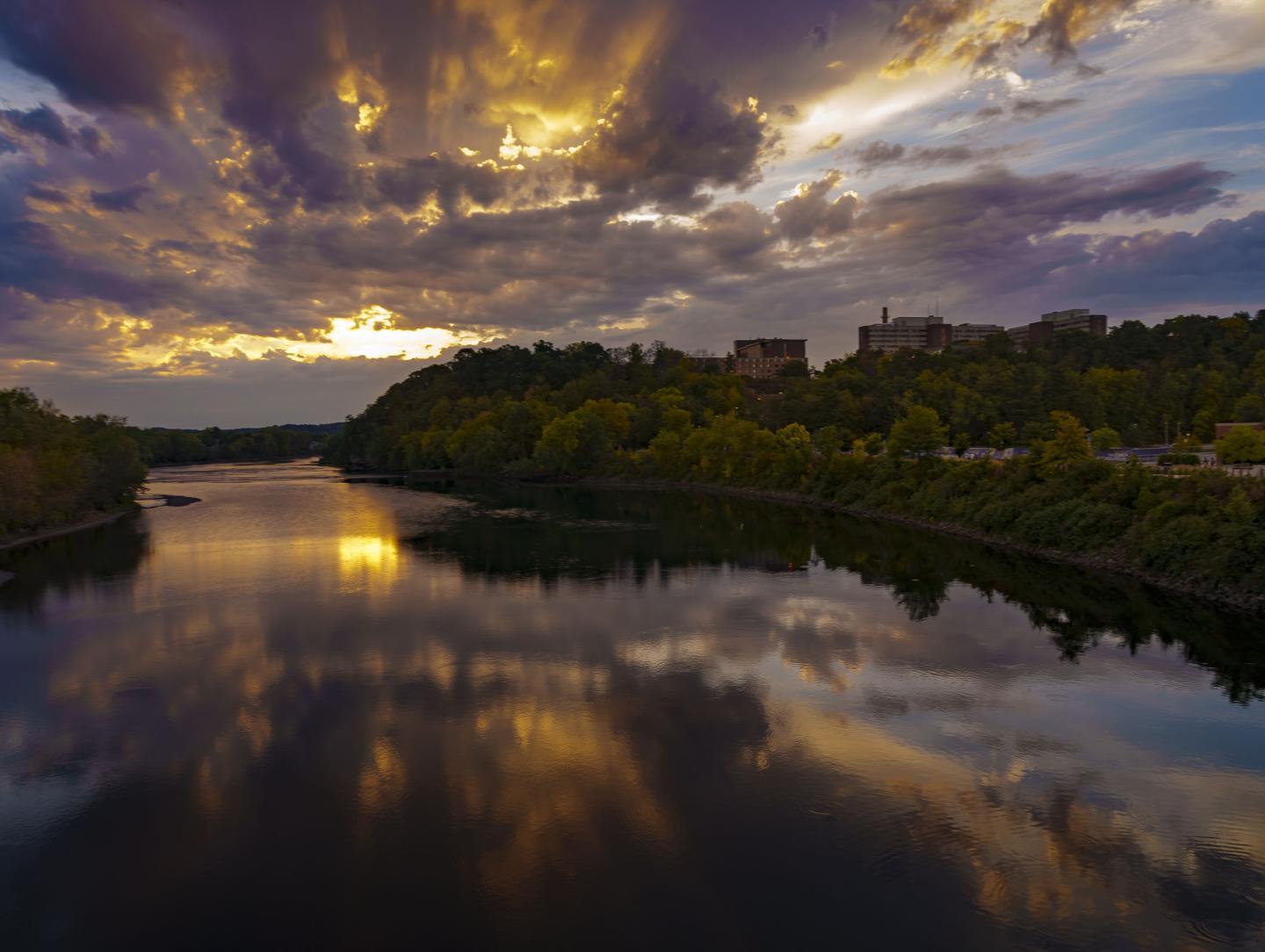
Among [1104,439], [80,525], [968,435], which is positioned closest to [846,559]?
[1104,439]

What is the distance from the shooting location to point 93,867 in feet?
52.4

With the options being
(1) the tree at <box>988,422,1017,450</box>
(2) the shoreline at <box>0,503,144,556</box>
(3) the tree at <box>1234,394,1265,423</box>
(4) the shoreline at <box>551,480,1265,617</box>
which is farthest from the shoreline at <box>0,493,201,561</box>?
(3) the tree at <box>1234,394,1265,423</box>

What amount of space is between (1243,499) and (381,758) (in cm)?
4021

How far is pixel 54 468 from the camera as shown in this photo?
7412 cm

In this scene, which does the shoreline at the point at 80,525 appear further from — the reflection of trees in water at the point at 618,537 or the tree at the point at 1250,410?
the tree at the point at 1250,410

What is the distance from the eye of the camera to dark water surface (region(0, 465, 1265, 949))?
14.3m

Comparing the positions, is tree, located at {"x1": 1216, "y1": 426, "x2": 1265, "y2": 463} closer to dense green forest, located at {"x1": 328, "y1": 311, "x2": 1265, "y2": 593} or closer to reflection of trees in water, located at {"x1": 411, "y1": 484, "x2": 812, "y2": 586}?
dense green forest, located at {"x1": 328, "y1": 311, "x2": 1265, "y2": 593}

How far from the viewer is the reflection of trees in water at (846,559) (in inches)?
1249

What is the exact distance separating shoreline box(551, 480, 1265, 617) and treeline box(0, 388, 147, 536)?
243 ft

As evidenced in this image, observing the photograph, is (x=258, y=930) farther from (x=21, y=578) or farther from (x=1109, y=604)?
(x=21, y=578)

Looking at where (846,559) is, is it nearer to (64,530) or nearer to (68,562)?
(68,562)

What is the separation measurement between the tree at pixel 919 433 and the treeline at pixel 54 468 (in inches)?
3162

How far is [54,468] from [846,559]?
254 feet

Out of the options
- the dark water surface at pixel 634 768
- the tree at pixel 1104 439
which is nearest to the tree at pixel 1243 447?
the tree at pixel 1104 439
